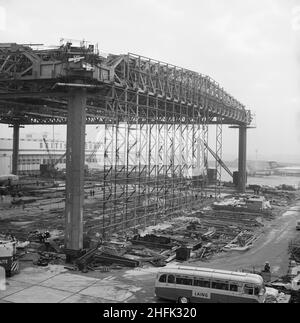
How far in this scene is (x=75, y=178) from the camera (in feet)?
72.2

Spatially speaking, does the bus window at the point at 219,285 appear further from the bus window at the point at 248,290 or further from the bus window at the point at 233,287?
the bus window at the point at 248,290

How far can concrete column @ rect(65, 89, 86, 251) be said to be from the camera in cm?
2195

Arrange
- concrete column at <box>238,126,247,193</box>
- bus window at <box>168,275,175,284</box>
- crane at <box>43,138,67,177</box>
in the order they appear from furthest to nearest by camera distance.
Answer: crane at <box>43,138,67,177</box>
concrete column at <box>238,126,247,193</box>
bus window at <box>168,275,175,284</box>

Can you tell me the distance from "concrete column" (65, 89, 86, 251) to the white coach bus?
7145 mm

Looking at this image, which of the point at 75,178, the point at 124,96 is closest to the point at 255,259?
the point at 75,178

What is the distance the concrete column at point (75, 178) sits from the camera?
21953 mm

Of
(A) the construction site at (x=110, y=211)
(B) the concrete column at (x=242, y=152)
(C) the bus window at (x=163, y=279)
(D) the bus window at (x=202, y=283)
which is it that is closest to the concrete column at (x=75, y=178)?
(A) the construction site at (x=110, y=211)

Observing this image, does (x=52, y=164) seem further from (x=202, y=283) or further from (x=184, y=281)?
(x=202, y=283)

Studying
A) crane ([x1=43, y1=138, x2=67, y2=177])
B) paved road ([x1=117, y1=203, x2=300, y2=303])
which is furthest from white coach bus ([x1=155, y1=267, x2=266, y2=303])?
crane ([x1=43, y1=138, x2=67, y2=177])

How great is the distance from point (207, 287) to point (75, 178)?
9.54 m

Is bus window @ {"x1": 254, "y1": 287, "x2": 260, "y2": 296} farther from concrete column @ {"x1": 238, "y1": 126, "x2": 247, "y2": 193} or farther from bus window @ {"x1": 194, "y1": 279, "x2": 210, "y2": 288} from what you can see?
concrete column @ {"x1": 238, "y1": 126, "x2": 247, "y2": 193}

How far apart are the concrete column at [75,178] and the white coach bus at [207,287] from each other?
7145 millimetres

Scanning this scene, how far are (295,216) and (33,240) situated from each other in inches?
1022

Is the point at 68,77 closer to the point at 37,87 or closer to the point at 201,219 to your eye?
the point at 37,87
